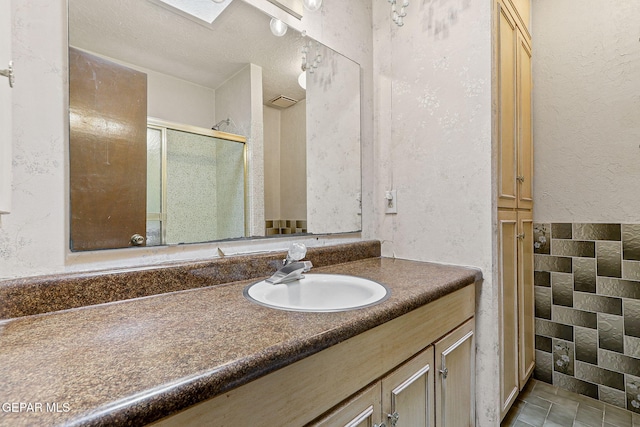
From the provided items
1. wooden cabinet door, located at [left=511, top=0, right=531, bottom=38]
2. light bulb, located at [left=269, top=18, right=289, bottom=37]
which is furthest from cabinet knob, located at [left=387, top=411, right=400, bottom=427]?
wooden cabinet door, located at [left=511, top=0, right=531, bottom=38]

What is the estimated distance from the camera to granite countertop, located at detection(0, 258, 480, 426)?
37cm

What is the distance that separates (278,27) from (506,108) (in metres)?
1.09

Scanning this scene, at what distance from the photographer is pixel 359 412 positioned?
705 mm

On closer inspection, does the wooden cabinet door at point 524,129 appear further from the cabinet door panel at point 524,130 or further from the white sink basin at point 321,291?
the white sink basin at point 321,291

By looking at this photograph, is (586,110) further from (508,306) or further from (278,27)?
(278,27)

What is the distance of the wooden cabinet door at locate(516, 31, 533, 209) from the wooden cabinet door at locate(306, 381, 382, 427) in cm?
129

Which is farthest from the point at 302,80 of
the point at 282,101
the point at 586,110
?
the point at 586,110

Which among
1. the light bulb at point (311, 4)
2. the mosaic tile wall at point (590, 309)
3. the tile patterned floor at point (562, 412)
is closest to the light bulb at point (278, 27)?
the light bulb at point (311, 4)

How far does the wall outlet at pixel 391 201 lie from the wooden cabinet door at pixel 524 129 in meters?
0.63

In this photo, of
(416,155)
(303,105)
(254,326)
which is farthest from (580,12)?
(254,326)

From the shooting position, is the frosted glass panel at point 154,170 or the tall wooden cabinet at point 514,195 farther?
the tall wooden cabinet at point 514,195

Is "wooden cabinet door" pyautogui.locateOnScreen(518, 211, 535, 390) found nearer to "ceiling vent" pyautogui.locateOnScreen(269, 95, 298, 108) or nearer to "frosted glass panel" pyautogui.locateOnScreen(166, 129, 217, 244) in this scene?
"ceiling vent" pyautogui.locateOnScreen(269, 95, 298, 108)

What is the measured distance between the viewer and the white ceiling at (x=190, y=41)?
0.81 m

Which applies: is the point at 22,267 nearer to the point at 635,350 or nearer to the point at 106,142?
the point at 106,142
